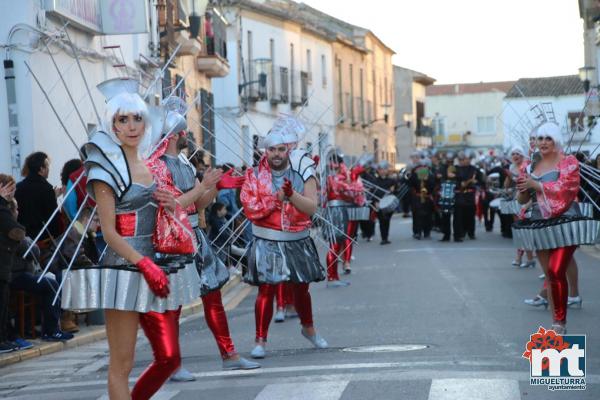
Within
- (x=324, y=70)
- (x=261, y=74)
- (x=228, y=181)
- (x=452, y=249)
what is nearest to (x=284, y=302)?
(x=228, y=181)

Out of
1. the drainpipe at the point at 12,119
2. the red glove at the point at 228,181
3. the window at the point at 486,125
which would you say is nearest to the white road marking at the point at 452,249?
the drainpipe at the point at 12,119

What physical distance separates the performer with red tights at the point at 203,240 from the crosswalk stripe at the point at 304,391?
3.35 ft

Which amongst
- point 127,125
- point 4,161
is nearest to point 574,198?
point 127,125

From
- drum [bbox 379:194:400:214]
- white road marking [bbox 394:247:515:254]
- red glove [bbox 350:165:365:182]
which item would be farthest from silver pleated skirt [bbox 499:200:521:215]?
drum [bbox 379:194:400:214]

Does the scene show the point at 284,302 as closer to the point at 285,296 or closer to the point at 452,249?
the point at 285,296

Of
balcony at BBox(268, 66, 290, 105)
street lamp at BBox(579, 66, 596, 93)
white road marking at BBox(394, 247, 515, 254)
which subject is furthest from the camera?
balcony at BBox(268, 66, 290, 105)

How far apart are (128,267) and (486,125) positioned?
98861 millimetres

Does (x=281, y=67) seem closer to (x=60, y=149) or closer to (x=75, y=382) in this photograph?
(x=60, y=149)

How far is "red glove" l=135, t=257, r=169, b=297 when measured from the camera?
6.58m

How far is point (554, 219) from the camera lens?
11.0 metres

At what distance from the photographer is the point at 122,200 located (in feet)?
22.1

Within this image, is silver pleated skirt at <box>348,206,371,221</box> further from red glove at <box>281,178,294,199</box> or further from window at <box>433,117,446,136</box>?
window at <box>433,117,446,136</box>

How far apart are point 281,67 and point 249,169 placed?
3508cm

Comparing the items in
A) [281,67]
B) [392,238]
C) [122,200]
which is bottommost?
[392,238]
